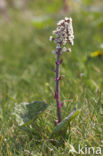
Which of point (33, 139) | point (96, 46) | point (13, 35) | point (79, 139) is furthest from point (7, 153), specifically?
point (13, 35)

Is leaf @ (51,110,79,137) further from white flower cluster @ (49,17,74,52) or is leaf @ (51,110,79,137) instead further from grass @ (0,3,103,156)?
white flower cluster @ (49,17,74,52)


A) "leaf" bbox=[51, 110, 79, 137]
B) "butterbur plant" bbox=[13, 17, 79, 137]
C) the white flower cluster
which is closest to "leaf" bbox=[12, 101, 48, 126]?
"butterbur plant" bbox=[13, 17, 79, 137]

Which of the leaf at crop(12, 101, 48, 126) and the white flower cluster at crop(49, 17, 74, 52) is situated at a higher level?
the white flower cluster at crop(49, 17, 74, 52)

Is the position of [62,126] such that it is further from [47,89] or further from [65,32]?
[47,89]

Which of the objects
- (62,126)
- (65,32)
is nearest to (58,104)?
(62,126)

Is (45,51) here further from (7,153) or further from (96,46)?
(7,153)

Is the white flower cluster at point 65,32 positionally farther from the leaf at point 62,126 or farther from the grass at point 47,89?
the leaf at point 62,126
